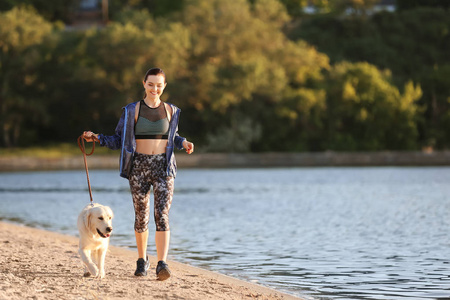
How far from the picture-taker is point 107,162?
2341 inches

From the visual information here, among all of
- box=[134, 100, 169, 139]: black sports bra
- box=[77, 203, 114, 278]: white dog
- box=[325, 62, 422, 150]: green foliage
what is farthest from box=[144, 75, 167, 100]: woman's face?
box=[325, 62, 422, 150]: green foliage

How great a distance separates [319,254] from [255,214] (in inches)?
346

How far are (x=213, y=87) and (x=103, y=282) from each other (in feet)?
187

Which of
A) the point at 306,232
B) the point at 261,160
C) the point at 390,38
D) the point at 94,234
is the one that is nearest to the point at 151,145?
the point at 94,234

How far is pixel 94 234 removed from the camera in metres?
8.80

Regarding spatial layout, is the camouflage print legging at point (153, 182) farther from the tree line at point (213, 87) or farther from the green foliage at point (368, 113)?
the green foliage at point (368, 113)

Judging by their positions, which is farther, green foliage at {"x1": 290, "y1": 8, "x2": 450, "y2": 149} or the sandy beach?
green foliage at {"x1": 290, "y1": 8, "x2": 450, "y2": 149}

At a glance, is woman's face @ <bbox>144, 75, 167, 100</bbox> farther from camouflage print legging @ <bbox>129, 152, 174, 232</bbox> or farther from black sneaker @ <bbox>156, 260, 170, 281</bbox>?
black sneaker @ <bbox>156, 260, 170, 281</bbox>

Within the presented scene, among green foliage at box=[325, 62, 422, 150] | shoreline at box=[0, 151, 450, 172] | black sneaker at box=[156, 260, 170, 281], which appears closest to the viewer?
black sneaker at box=[156, 260, 170, 281]

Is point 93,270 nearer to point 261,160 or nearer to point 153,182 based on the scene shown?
point 153,182

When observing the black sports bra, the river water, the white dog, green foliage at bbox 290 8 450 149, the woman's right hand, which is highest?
green foliage at bbox 290 8 450 149

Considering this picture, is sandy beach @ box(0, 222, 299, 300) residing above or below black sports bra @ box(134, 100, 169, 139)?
below

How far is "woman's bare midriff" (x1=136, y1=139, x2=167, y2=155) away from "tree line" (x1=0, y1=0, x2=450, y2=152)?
54.4 m

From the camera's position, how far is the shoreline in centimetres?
5891
